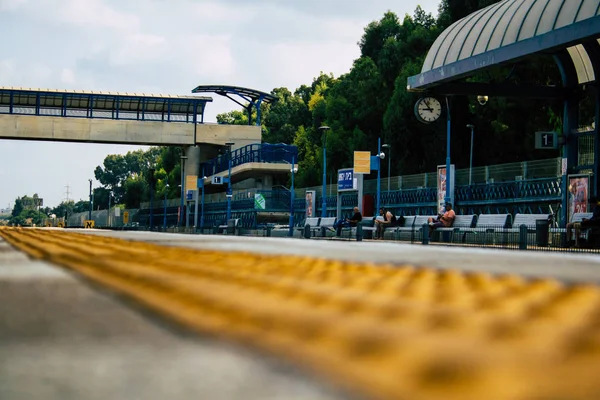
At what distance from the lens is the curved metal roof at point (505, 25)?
77.2 feet

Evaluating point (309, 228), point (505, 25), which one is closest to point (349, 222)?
point (309, 228)

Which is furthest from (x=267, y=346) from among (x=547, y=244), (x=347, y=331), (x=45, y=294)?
(x=547, y=244)

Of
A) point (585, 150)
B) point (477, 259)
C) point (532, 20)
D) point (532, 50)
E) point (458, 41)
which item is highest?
point (458, 41)

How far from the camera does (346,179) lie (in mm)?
42781

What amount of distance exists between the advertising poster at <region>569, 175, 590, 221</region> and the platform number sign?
2405 millimetres

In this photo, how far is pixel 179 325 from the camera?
3.31 meters

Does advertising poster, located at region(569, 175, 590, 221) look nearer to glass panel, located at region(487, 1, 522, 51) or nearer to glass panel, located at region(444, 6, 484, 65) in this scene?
glass panel, located at region(487, 1, 522, 51)

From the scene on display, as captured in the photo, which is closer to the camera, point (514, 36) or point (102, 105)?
point (514, 36)

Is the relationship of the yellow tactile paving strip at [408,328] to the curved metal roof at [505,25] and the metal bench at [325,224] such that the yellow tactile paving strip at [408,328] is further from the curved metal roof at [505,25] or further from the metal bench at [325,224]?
the metal bench at [325,224]

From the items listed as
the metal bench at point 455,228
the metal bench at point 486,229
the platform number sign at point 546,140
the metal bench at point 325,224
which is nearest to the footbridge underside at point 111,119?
the metal bench at point 325,224

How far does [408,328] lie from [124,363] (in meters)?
0.81

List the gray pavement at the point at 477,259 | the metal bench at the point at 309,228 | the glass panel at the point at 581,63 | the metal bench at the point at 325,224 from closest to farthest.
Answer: the gray pavement at the point at 477,259, the glass panel at the point at 581,63, the metal bench at the point at 309,228, the metal bench at the point at 325,224

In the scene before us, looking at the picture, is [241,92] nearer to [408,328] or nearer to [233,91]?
[233,91]

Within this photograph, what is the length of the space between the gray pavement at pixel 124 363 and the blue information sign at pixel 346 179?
3839cm
